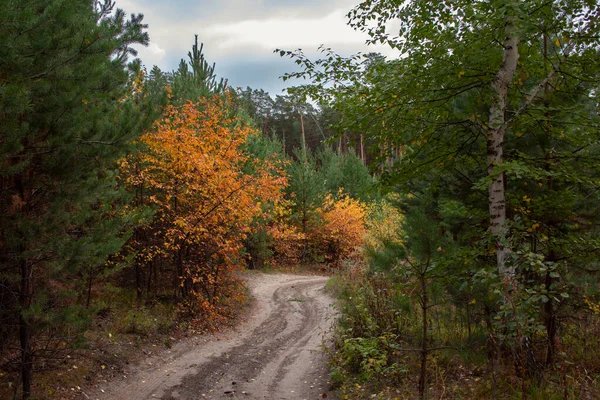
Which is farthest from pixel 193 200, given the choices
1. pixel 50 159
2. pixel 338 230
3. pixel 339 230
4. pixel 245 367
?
pixel 339 230

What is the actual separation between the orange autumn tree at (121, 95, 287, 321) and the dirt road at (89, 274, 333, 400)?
1622 mm

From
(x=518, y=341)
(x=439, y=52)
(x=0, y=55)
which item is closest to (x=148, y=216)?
(x=0, y=55)

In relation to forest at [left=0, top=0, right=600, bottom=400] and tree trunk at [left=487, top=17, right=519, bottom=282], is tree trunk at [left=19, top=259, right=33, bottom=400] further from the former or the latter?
tree trunk at [left=487, top=17, right=519, bottom=282]

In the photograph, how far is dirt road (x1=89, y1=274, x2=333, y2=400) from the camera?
6.84m

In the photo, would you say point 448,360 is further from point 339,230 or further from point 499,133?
point 339,230

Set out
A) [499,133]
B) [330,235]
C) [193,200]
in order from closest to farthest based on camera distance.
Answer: [499,133] < [193,200] < [330,235]

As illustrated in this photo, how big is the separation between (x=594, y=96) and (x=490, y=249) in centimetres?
313

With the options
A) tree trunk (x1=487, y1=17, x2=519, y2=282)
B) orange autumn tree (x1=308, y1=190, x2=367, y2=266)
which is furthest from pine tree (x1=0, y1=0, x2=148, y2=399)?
orange autumn tree (x1=308, y1=190, x2=367, y2=266)

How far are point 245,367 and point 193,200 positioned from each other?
4.49 metres

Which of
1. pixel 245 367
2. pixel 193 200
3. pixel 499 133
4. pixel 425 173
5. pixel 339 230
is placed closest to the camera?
pixel 499 133

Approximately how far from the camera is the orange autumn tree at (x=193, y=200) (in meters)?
10.1

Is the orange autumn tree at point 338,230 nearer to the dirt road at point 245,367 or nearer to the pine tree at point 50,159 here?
the dirt road at point 245,367

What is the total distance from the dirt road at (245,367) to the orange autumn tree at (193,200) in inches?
63.8

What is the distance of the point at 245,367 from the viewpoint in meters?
8.33
